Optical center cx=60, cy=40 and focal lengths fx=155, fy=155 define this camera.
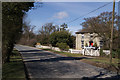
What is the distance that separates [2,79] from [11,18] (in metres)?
4.86

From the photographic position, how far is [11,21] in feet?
34.4

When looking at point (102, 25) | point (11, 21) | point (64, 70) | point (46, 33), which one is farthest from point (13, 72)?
point (46, 33)

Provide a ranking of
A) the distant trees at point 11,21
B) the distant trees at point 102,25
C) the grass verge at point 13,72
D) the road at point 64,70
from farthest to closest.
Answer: the distant trees at point 102,25, the road at point 64,70, the distant trees at point 11,21, the grass verge at point 13,72

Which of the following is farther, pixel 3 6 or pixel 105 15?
pixel 105 15

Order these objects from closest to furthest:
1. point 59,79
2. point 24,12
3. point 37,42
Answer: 1. point 59,79
2. point 24,12
3. point 37,42

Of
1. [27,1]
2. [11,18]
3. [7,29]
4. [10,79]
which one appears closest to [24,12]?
[27,1]

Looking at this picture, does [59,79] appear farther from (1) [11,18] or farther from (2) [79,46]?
→ (2) [79,46]

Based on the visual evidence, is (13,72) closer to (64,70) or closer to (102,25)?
(64,70)

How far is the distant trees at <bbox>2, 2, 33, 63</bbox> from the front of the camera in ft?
30.1

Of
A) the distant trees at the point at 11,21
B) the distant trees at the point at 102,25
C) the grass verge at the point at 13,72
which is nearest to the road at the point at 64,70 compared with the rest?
the grass verge at the point at 13,72

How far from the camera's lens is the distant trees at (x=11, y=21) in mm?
9188

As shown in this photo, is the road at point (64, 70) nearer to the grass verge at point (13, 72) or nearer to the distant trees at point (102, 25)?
the grass verge at point (13, 72)

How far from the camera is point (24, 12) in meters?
12.7

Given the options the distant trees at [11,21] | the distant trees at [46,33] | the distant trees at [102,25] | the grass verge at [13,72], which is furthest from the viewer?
the distant trees at [46,33]
